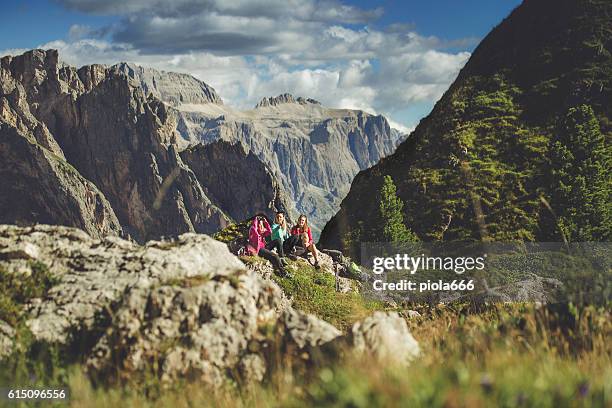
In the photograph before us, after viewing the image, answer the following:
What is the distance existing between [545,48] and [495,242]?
66.1 meters

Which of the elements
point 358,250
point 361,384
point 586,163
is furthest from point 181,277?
point 586,163

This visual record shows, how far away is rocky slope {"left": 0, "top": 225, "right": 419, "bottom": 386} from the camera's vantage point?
21.1 feet

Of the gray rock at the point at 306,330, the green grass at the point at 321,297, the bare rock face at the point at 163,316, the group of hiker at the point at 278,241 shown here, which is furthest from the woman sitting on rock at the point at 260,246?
the gray rock at the point at 306,330

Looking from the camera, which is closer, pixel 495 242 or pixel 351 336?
pixel 351 336

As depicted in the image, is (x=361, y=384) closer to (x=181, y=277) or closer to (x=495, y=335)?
(x=495, y=335)

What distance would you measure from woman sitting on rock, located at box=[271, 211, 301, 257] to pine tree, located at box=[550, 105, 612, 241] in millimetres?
44401

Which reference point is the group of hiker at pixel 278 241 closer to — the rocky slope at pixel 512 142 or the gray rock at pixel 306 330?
the gray rock at pixel 306 330

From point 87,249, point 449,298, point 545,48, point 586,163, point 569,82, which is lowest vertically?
point 449,298

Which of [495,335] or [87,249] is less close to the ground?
[87,249]

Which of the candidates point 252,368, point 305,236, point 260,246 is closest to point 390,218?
point 305,236

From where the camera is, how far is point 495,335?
6648 mm

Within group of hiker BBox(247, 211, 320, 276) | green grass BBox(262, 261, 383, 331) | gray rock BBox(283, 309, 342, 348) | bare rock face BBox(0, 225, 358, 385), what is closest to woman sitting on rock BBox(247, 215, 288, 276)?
group of hiker BBox(247, 211, 320, 276)

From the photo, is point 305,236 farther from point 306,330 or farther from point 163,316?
point 163,316

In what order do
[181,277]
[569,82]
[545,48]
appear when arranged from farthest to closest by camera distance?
[545,48]
[569,82]
[181,277]
